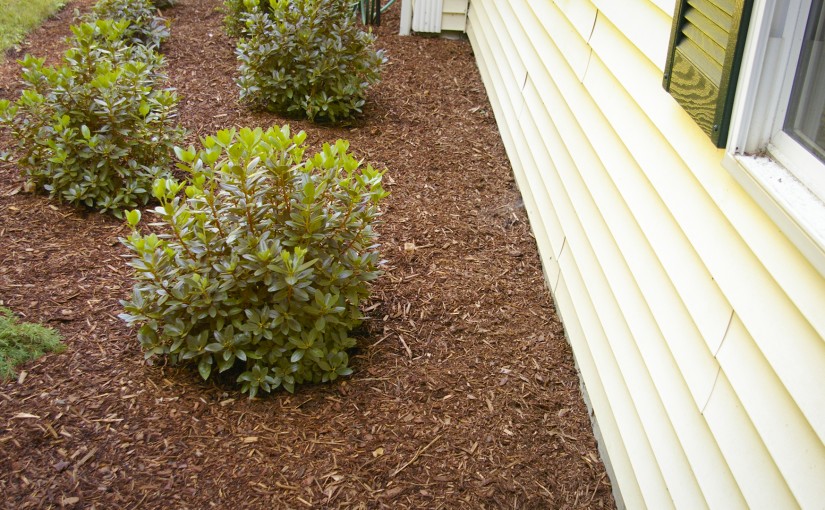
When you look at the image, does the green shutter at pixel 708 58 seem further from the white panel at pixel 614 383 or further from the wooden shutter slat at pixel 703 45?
the white panel at pixel 614 383

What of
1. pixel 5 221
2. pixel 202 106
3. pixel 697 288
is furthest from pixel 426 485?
pixel 202 106

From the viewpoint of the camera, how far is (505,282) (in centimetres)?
370

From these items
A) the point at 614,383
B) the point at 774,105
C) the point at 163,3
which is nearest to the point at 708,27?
the point at 774,105

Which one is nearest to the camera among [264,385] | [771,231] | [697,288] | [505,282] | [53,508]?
[771,231]

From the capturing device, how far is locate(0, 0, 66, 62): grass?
20.6 feet

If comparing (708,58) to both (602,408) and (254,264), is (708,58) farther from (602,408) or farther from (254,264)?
(254,264)

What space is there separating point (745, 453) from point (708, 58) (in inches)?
39.2

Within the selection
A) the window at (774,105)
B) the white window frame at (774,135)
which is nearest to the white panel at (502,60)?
the window at (774,105)

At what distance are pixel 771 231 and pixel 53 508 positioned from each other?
2200 millimetres

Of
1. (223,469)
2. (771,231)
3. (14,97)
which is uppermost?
(771,231)

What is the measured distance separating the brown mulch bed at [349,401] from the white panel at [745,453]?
874 mm

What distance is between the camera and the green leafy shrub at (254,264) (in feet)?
9.27

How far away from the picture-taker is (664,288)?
2277mm

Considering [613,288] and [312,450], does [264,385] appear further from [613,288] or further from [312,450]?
[613,288]
